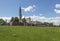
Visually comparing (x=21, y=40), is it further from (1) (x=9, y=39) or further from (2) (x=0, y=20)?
(2) (x=0, y=20)

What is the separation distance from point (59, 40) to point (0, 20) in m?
133

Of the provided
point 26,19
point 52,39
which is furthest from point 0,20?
point 52,39

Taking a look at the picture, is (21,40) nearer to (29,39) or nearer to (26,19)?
(29,39)

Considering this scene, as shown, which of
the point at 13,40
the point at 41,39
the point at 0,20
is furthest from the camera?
the point at 0,20

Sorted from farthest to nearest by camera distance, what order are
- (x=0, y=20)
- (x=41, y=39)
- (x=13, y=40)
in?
(x=0, y=20), (x=41, y=39), (x=13, y=40)

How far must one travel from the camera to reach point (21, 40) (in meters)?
16.7

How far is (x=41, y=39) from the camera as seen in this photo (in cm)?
1766

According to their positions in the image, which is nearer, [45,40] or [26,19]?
[45,40]

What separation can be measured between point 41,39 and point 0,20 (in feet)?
436

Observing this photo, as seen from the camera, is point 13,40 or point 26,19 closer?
point 13,40

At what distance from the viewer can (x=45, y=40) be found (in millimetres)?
17312

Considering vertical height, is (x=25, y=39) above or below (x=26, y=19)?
below

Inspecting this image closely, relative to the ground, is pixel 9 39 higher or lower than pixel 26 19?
lower

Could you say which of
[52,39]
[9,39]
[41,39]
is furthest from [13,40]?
[52,39]
